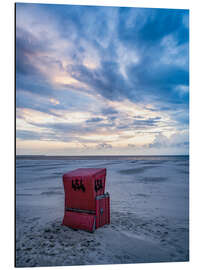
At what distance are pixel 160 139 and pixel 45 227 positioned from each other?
108 inches

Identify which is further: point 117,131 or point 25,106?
point 117,131

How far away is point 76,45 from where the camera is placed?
3.80 metres

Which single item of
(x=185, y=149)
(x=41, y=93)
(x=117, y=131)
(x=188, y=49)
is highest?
(x=188, y=49)

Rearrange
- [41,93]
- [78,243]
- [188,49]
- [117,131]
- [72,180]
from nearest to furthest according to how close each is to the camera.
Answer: [78,243] < [72,180] < [188,49] < [41,93] < [117,131]

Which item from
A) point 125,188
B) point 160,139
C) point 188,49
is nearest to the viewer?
point 188,49

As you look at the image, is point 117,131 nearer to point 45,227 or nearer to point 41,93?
point 41,93

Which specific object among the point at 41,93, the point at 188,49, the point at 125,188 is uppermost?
the point at 188,49

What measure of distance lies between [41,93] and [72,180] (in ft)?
5.63

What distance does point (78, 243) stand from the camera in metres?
3.00
